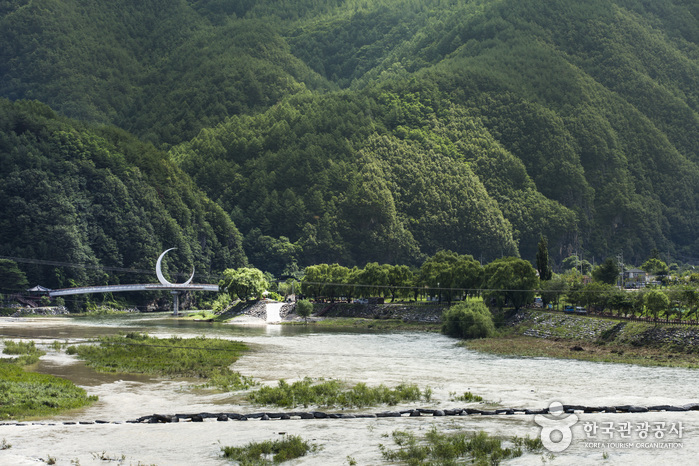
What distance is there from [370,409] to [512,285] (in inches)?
2571

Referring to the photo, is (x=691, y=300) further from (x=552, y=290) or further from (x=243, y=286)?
(x=243, y=286)

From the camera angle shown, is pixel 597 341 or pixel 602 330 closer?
pixel 597 341

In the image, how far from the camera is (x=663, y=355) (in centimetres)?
7412

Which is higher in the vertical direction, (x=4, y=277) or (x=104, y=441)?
(x=4, y=277)

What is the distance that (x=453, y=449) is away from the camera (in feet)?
120

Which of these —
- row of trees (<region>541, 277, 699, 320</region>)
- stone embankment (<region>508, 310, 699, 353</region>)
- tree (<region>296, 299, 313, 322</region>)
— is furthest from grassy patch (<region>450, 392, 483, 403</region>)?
tree (<region>296, 299, 313, 322</region>)

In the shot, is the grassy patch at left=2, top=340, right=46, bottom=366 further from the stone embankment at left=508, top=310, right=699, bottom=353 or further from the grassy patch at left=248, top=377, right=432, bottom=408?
the stone embankment at left=508, top=310, right=699, bottom=353

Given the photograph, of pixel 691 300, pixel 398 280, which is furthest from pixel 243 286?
pixel 691 300

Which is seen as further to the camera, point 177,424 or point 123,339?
point 123,339

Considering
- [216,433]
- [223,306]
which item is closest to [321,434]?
Result: [216,433]

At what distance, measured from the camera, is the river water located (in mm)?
36906

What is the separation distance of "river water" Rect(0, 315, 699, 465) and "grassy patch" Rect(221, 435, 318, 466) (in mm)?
644

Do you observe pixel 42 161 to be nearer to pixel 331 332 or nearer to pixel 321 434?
pixel 331 332

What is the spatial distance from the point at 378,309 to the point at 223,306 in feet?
120
